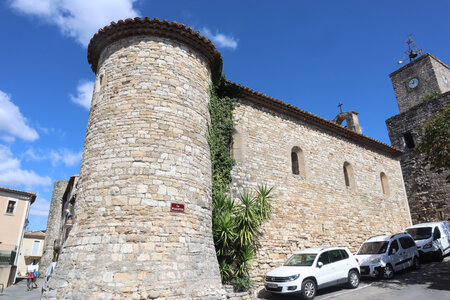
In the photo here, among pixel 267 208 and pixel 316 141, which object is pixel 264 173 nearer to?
pixel 267 208

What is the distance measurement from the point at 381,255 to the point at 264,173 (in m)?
5.64

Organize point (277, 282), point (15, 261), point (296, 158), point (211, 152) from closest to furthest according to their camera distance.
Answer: point (277, 282) < point (211, 152) < point (296, 158) < point (15, 261)

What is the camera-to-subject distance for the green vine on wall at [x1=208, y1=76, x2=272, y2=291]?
9.34m

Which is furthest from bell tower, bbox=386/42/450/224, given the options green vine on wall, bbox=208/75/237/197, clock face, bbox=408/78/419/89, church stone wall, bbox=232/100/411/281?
green vine on wall, bbox=208/75/237/197

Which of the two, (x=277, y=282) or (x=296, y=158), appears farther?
(x=296, y=158)

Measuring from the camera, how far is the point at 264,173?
12.1 metres

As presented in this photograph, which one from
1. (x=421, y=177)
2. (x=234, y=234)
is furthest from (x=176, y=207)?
(x=421, y=177)

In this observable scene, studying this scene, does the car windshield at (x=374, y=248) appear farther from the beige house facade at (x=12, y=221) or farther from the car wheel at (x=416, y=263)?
the beige house facade at (x=12, y=221)

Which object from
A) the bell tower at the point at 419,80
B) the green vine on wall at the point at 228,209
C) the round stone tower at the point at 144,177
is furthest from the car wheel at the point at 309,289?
the bell tower at the point at 419,80

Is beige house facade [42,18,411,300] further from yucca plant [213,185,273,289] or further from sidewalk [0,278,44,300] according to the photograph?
sidewalk [0,278,44,300]

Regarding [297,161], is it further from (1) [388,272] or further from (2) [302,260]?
(1) [388,272]

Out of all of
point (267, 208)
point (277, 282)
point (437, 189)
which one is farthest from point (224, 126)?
point (437, 189)

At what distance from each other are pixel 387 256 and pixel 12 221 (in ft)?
98.9

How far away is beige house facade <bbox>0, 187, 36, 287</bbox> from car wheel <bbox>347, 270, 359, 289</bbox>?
26401 mm
